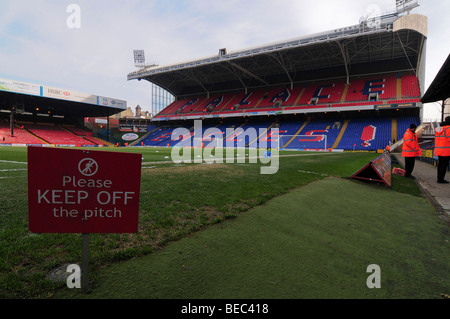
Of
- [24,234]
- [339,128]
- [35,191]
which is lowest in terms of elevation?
[24,234]

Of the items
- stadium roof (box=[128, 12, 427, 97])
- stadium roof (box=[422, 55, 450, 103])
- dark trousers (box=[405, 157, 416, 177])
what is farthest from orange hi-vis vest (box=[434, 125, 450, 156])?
stadium roof (box=[128, 12, 427, 97])

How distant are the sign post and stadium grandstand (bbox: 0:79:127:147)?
36783 millimetres

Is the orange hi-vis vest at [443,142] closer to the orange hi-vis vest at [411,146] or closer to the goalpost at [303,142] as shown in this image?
the orange hi-vis vest at [411,146]

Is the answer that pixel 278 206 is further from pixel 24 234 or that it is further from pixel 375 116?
pixel 375 116

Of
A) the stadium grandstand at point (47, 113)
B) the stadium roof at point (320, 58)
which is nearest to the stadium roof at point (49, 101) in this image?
the stadium grandstand at point (47, 113)

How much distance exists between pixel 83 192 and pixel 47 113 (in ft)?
176

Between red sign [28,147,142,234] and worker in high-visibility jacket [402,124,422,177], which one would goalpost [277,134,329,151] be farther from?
red sign [28,147,142,234]

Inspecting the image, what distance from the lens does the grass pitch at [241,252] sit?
1.62 m

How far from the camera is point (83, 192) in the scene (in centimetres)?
163

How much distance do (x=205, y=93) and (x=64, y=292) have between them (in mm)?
50751

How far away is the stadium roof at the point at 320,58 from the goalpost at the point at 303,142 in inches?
456

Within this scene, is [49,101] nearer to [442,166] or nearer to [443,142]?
[443,142]

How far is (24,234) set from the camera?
7.55 ft
